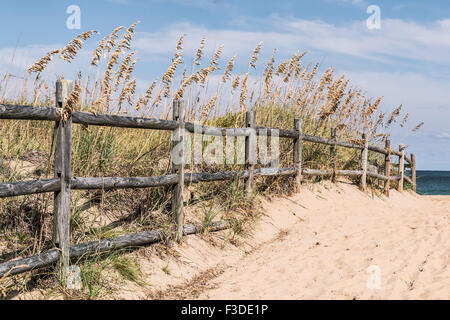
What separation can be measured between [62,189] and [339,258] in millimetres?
3613

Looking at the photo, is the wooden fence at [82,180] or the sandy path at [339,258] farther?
the sandy path at [339,258]

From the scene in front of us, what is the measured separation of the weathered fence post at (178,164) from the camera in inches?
260

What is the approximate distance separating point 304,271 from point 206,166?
254 centimetres

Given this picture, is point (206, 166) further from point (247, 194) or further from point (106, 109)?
point (106, 109)

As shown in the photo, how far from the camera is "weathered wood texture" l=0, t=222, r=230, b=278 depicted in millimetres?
4480

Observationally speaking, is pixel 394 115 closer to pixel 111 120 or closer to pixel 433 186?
pixel 111 120

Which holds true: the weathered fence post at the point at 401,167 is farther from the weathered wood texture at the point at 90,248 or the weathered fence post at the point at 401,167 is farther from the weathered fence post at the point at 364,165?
the weathered wood texture at the point at 90,248

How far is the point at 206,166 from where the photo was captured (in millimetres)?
7871

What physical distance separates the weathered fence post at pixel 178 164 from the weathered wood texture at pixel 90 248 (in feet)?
0.69

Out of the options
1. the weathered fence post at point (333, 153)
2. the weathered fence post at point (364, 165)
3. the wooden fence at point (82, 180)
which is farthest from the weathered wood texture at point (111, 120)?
the weathered fence post at point (364, 165)

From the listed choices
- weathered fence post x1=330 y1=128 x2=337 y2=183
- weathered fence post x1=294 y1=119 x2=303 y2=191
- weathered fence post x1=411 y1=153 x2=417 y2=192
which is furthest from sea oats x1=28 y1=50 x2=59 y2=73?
weathered fence post x1=411 y1=153 x2=417 y2=192

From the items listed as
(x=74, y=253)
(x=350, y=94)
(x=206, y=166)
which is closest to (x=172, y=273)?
(x=74, y=253)

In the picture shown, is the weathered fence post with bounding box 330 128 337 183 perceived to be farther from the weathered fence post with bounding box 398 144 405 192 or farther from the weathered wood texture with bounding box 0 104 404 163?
the weathered fence post with bounding box 398 144 405 192

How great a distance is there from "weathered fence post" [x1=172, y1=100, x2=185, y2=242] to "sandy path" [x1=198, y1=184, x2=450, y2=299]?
0.92m
